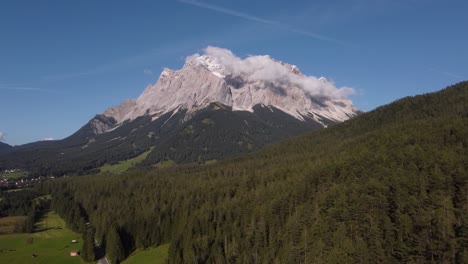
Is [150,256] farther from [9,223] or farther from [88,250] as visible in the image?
[9,223]

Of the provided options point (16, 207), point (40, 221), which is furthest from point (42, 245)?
point (16, 207)

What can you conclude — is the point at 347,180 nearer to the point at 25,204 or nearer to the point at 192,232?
the point at 192,232

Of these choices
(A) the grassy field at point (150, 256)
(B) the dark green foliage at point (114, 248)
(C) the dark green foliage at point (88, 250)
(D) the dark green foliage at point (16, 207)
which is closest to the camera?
(A) the grassy field at point (150, 256)

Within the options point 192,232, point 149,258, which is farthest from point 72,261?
point 192,232

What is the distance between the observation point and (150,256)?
11975cm

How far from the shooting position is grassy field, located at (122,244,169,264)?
114 m

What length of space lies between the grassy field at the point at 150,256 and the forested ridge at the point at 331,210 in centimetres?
438

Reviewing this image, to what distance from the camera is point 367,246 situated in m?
85.8

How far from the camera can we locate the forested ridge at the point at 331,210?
86.0 m

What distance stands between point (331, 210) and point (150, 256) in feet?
177

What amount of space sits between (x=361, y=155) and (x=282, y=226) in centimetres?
3527

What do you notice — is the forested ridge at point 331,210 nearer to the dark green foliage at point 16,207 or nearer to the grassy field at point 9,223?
the grassy field at point 9,223

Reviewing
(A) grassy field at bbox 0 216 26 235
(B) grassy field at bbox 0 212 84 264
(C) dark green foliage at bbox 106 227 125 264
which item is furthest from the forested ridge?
(A) grassy field at bbox 0 216 26 235

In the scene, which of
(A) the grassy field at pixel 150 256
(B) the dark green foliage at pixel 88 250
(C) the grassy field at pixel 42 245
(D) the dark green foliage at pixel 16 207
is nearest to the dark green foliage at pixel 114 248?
(A) the grassy field at pixel 150 256
